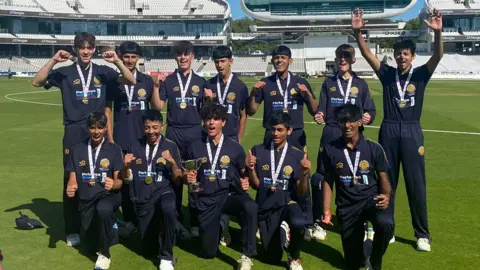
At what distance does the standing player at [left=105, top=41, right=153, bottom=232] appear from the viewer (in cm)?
627

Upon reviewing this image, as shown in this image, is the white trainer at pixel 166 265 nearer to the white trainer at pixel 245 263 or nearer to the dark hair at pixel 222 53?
the white trainer at pixel 245 263

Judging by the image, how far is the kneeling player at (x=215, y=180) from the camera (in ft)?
17.8

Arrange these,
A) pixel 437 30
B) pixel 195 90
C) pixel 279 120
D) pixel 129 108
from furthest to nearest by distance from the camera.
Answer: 1. pixel 195 90
2. pixel 129 108
3. pixel 437 30
4. pixel 279 120

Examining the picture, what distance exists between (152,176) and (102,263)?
1077 mm

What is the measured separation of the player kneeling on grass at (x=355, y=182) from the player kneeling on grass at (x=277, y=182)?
0.36 meters

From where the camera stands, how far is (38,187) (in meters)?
8.43

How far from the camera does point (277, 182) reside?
5.45m

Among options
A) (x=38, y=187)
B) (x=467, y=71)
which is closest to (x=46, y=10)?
(x=467, y=71)

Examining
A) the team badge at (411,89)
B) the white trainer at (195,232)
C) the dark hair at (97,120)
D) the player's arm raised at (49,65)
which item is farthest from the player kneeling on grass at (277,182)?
the player's arm raised at (49,65)

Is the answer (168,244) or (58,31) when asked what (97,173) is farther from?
(58,31)

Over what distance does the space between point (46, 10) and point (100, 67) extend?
75164 millimetres

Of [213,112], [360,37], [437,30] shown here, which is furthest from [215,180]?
[437,30]

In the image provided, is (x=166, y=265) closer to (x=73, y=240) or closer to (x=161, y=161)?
(x=161, y=161)

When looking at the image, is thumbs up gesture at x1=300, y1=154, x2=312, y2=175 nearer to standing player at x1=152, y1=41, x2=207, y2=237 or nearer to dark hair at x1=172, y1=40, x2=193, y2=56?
standing player at x1=152, y1=41, x2=207, y2=237
